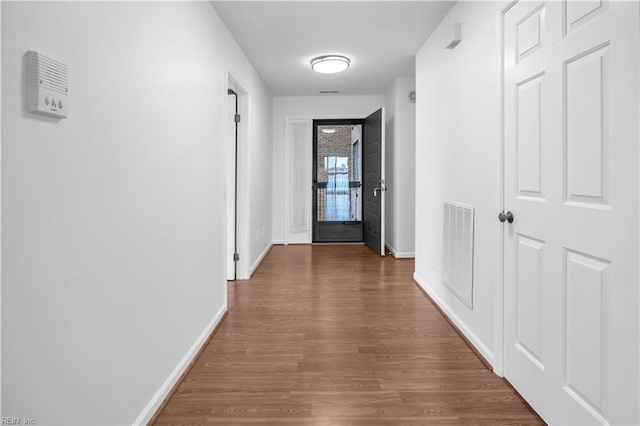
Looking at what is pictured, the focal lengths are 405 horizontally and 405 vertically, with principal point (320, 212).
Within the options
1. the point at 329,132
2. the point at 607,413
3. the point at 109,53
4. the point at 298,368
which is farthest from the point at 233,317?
the point at 329,132

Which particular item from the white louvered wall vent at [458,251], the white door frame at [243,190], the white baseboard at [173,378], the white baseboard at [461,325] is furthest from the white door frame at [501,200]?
the white door frame at [243,190]

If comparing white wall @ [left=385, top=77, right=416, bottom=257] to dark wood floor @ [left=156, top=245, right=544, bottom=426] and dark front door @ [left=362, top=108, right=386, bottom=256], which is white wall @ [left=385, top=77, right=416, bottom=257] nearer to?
dark front door @ [left=362, top=108, right=386, bottom=256]

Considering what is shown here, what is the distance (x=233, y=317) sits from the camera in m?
3.18

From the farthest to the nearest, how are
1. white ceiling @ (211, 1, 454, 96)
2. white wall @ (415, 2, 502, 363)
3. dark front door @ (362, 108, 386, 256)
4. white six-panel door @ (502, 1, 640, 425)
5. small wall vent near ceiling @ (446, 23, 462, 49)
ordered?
dark front door @ (362, 108, 386, 256), white ceiling @ (211, 1, 454, 96), small wall vent near ceiling @ (446, 23, 462, 49), white wall @ (415, 2, 502, 363), white six-panel door @ (502, 1, 640, 425)

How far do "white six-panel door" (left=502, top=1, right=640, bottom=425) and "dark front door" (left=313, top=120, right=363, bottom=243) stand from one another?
510cm

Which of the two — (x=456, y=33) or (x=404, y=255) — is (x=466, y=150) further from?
(x=404, y=255)

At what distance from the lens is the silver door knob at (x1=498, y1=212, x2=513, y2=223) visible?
2.06 metres

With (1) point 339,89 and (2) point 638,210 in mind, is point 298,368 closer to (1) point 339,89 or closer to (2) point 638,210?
(2) point 638,210

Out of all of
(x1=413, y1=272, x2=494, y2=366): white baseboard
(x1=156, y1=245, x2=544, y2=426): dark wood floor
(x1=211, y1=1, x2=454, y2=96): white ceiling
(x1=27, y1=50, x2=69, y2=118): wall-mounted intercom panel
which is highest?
(x1=211, y1=1, x2=454, y2=96): white ceiling

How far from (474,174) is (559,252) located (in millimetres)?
1024

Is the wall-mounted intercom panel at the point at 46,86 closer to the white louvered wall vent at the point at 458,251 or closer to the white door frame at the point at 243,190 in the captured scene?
the white louvered wall vent at the point at 458,251

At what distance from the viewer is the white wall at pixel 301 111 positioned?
21.9 ft

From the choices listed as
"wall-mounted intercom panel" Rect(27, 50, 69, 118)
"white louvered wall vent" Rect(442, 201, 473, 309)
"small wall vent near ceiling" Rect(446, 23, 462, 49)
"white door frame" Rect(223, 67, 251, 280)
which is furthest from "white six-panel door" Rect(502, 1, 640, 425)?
"white door frame" Rect(223, 67, 251, 280)

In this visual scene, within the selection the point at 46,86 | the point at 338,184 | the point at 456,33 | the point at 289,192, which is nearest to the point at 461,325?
the point at 456,33
